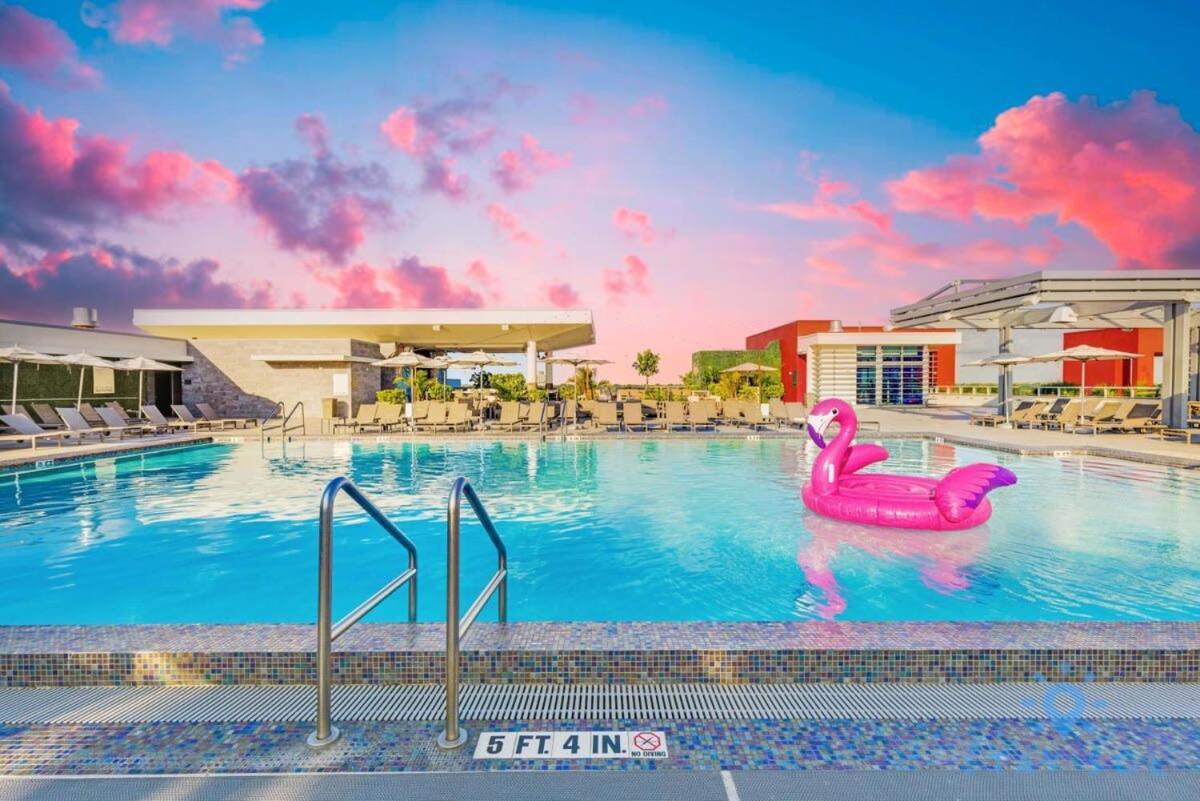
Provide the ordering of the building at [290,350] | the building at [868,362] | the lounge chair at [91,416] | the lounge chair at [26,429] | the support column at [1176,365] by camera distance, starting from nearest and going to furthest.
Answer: the lounge chair at [26,429]
the support column at [1176,365]
the lounge chair at [91,416]
the building at [290,350]
the building at [868,362]

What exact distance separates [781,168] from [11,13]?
66.0 feet

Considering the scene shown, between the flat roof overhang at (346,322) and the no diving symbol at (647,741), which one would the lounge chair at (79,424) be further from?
the no diving symbol at (647,741)

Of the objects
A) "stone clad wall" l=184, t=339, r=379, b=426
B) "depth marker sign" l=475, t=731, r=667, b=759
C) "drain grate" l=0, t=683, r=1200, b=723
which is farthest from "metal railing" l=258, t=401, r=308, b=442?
"depth marker sign" l=475, t=731, r=667, b=759

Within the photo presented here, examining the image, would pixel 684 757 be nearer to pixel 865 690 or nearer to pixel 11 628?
pixel 865 690

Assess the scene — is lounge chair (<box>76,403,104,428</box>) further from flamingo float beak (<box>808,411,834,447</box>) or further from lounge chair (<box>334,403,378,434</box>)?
flamingo float beak (<box>808,411,834,447</box>)

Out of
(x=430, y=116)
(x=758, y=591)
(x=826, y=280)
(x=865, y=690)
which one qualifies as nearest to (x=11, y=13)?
(x=430, y=116)

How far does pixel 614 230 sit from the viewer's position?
20.5 m

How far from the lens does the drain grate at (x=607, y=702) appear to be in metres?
2.41

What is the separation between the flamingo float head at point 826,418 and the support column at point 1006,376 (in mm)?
14162

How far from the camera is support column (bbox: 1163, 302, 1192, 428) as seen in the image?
14047 mm

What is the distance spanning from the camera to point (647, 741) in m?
2.22

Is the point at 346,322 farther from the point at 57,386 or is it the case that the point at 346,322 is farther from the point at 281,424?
the point at 57,386

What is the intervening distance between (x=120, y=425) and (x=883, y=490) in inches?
619

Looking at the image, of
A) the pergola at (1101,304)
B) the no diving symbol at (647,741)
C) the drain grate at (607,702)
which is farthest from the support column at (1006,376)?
the no diving symbol at (647,741)
